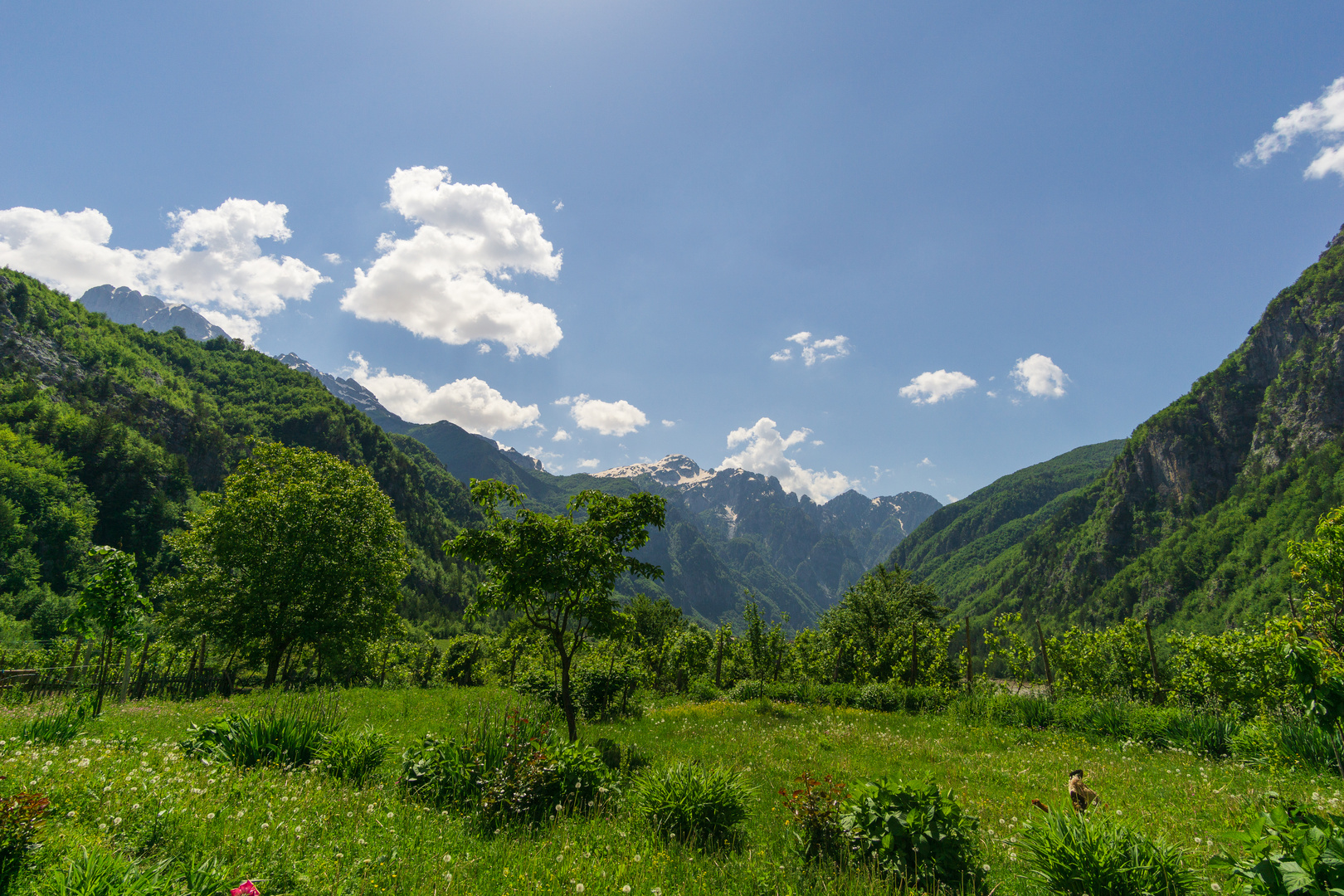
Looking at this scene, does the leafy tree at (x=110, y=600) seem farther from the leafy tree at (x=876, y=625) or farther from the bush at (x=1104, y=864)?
the leafy tree at (x=876, y=625)

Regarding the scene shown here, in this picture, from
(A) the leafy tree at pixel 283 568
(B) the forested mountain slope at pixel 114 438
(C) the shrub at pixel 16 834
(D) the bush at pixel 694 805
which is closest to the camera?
(C) the shrub at pixel 16 834

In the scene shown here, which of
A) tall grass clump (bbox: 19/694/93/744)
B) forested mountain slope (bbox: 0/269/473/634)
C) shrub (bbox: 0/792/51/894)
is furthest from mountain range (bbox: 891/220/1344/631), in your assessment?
forested mountain slope (bbox: 0/269/473/634)

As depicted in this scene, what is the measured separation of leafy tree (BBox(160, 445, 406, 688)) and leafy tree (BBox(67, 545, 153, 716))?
497 inches

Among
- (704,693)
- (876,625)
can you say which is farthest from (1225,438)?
(704,693)

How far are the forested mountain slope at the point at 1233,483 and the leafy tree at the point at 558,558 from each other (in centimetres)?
16399

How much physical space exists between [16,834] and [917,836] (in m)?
8.03

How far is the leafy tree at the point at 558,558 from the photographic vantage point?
12.2 m

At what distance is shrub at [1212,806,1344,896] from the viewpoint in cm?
347

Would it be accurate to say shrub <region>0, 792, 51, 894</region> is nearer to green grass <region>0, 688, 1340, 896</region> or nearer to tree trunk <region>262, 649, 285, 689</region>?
green grass <region>0, 688, 1340, 896</region>

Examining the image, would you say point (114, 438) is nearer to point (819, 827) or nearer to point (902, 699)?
point (902, 699)

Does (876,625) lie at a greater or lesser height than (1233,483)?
lesser

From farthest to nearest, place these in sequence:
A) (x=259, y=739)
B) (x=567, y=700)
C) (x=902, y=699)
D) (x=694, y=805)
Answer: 1. (x=902, y=699)
2. (x=567, y=700)
3. (x=259, y=739)
4. (x=694, y=805)

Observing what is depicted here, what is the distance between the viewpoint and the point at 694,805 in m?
6.83

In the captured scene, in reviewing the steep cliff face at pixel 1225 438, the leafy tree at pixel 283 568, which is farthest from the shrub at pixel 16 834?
the steep cliff face at pixel 1225 438
